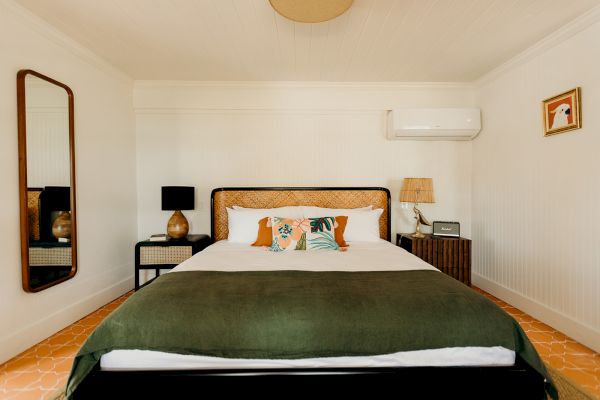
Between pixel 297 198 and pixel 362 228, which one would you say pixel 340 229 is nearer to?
pixel 362 228

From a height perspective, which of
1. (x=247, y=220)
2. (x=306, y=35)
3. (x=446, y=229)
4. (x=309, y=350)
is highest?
(x=306, y=35)

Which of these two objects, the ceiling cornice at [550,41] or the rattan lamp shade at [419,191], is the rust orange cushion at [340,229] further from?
the ceiling cornice at [550,41]

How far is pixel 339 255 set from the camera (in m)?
2.49

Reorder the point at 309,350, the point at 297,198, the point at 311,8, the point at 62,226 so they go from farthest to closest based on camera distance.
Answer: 1. the point at 297,198
2. the point at 62,226
3. the point at 311,8
4. the point at 309,350

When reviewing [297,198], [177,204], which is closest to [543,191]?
[297,198]

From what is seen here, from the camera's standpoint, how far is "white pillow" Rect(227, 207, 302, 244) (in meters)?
3.09

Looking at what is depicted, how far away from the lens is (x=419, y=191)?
334 cm

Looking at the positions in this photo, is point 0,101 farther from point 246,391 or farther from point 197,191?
point 246,391

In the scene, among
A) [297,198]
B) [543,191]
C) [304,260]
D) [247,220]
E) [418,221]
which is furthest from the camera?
[297,198]

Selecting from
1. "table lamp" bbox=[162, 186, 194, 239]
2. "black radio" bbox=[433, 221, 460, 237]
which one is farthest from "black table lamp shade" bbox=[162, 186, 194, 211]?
"black radio" bbox=[433, 221, 460, 237]

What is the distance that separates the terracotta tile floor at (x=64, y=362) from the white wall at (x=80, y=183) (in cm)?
14

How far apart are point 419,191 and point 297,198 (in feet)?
4.47

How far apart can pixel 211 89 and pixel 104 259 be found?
7.24 feet

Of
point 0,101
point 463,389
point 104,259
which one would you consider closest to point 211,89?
point 0,101
